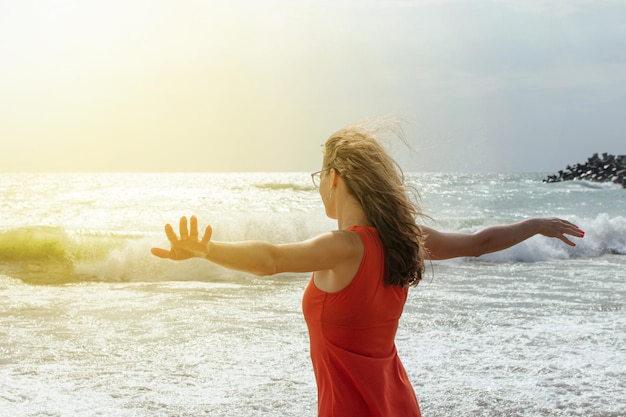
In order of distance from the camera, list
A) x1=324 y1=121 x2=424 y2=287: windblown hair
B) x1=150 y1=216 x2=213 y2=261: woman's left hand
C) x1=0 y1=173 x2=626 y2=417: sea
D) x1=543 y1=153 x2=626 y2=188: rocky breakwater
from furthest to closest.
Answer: x1=543 y1=153 x2=626 y2=188: rocky breakwater → x1=0 y1=173 x2=626 y2=417: sea → x1=324 y1=121 x2=424 y2=287: windblown hair → x1=150 y1=216 x2=213 y2=261: woman's left hand

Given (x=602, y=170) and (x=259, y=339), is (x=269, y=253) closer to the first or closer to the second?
(x=259, y=339)

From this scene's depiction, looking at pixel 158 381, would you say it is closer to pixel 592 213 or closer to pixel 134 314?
pixel 134 314

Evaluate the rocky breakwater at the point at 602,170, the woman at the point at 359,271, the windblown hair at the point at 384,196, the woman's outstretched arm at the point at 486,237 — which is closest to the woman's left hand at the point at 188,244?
the woman at the point at 359,271

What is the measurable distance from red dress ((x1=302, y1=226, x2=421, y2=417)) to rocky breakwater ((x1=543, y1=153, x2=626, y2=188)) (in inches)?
2130

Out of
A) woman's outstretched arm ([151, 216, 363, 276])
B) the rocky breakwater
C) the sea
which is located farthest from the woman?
the rocky breakwater

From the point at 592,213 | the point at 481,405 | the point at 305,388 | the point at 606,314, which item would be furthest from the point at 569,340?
the point at 592,213

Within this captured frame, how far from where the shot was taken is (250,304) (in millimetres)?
9062

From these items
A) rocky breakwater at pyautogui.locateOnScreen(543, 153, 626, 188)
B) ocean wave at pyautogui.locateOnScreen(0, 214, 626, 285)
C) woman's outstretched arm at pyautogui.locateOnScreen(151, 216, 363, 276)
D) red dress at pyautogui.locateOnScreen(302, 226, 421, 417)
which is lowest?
ocean wave at pyautogui.locateOnScreen(0, 214, 626, 285)

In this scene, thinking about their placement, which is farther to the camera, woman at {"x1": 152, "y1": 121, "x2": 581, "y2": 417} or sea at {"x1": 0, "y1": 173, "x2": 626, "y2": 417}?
sea at {"x1": 0, "y1": 173, "x2": 626, "y2": 417}

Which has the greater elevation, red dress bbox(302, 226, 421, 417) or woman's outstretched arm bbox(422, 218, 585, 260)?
woman's outstretched arm bbox(422, 218, 585, 260)

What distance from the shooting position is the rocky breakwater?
5358cm

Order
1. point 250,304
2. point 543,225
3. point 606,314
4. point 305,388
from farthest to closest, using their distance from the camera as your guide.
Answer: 1. point 250,304
2. point 606,314
3. point 305,388
4. point 543,225

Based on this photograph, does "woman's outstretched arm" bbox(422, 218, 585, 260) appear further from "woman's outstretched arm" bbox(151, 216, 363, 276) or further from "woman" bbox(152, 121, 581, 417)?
"woman's outstretched arm" bbox(151, 216, 363, 276)

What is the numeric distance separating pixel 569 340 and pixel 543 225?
4.32 meters
